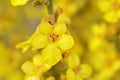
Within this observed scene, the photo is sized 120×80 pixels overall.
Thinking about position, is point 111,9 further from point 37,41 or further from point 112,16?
point 37,41

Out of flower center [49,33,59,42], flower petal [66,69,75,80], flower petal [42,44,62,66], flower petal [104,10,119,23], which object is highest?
flower petal [104,10,119,23]

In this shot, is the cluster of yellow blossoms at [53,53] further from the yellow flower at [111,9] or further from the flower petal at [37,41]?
the yellow flower at [111,9]

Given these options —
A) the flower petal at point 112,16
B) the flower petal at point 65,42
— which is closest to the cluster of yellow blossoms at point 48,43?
the flower petal at point 65,42

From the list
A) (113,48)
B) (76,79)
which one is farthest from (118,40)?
(76,79)

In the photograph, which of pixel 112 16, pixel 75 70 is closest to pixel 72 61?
pixel 75 70

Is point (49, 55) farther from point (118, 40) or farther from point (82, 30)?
point (82, 30)

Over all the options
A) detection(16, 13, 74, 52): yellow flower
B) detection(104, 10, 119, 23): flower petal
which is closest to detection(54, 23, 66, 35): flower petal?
detection(16, 13, 74, 52): yellow flower

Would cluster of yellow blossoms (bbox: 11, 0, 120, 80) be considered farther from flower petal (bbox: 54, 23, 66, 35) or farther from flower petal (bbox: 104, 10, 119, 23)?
flower petal (bbox: 104, 10, 119, 23)
